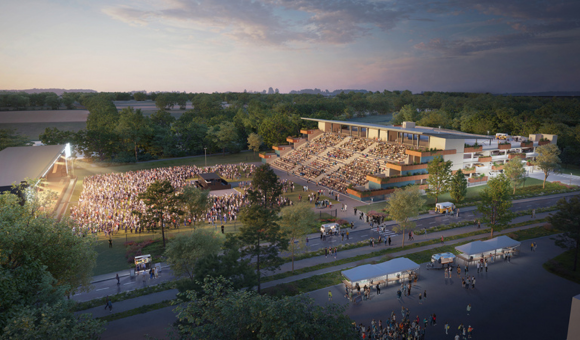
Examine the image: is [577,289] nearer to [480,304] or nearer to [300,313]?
[480,304]

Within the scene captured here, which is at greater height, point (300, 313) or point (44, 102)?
point (44, 102)

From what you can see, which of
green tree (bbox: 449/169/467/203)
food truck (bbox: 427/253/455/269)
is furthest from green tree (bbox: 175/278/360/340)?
green tree (bbox: 449/169/467/203)

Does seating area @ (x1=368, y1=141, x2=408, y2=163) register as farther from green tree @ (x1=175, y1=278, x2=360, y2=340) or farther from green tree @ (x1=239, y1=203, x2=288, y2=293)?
green tree @ (x1=175, y1=278, x2=360, y2=340)

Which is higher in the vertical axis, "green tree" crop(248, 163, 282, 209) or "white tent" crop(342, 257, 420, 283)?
"green tree" crop(248, 163, 282, 209)

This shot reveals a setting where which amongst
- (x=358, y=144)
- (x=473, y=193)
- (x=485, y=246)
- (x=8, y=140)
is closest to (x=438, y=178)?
(x=473, y=193)

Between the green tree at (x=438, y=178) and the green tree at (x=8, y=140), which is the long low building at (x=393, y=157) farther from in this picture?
the green tree at (x=8, y=140)

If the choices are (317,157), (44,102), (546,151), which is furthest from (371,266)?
(44,102)
